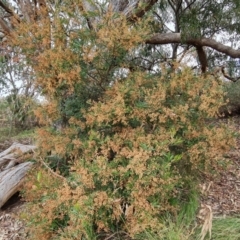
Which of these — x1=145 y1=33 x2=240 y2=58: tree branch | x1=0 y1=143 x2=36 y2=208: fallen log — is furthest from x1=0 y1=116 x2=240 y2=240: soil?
x1=145 y1=33 x2=240 y2=58: tree branch

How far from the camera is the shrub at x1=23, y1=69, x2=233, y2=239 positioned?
8.39 feet

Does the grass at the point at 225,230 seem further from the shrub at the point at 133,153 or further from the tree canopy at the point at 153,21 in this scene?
the tree canopy at the point at 153,21

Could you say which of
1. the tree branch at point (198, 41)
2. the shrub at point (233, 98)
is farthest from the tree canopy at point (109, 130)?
the shrub at point (233, 98)

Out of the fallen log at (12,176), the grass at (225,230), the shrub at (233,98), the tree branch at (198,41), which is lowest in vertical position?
the grass at (225,230)

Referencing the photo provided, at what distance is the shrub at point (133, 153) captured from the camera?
2.56 m

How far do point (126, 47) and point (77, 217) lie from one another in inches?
57.8

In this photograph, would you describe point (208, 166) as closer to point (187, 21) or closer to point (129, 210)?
point (129, 210)

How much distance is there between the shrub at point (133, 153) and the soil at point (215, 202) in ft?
0.75

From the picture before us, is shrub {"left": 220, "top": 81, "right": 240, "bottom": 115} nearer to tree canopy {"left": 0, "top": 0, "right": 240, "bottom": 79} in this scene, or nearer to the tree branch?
tree canopy {"left": 0, "top": 0, "right": 240, "bottom": 79}

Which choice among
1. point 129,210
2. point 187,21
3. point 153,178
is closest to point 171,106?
point 153,178

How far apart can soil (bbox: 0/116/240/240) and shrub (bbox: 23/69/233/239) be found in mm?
229

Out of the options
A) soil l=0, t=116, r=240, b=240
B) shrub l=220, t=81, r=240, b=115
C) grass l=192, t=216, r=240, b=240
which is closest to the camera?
grass l=192, t=216, r=240, b=240

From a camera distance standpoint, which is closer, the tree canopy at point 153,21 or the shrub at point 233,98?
the tree canopy at point 153,21

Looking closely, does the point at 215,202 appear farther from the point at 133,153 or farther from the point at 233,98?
the point at 233,98
